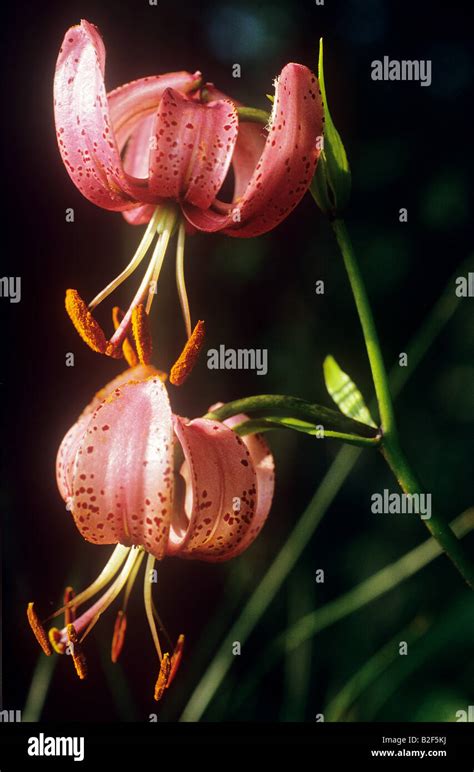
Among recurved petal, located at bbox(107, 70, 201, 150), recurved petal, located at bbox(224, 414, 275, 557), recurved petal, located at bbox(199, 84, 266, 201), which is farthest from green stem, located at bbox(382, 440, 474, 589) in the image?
recurved petal, located at bbox(107, 70, 201, 150)

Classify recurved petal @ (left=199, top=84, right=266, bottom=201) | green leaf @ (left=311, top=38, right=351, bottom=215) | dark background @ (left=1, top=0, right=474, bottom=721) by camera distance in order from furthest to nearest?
1. dark background @ (left=1, top=0, right=474, bottom=721)
2. recurved petal @ (left=199, top=84, right=266, bottom=201)
3. green leaf @ (left=311, top=38, right=351, bottom=215)

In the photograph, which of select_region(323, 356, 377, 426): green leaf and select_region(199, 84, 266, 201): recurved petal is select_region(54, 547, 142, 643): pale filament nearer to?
select_region(323, 356, 377, 426): green leaf

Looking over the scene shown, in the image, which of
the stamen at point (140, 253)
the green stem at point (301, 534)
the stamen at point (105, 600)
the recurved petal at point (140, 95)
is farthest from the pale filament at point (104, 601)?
the recurved petal at point (140, 95)

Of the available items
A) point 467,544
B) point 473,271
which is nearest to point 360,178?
point 473,271

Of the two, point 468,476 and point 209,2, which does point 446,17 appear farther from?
point 468,476

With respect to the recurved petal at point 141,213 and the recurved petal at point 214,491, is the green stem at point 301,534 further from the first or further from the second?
the recurved petal at point 141,213

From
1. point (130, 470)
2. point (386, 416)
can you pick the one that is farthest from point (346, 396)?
point (130, 470)
